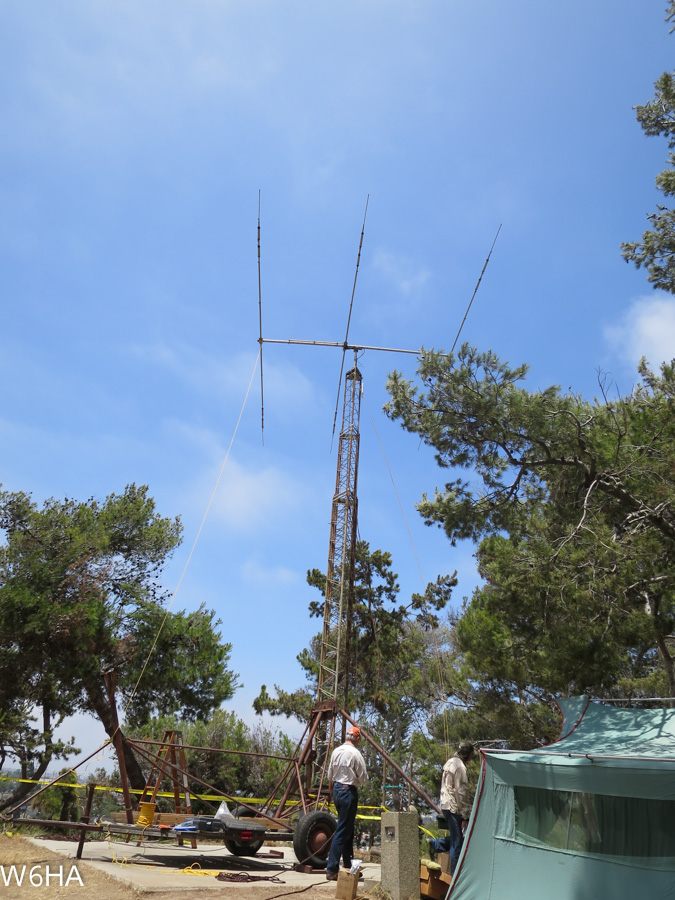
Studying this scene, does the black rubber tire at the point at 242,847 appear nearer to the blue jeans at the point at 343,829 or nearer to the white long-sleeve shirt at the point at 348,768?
the blue jeans at the point at 343,829

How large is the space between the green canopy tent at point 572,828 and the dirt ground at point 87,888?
61.9 inches

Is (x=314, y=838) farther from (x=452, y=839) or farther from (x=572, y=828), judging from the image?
(x=572, y=828)

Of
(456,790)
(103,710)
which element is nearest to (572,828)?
(456,790)

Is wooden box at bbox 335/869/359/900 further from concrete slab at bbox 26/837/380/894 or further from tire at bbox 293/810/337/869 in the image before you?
tire at bbox 293/810/337/869

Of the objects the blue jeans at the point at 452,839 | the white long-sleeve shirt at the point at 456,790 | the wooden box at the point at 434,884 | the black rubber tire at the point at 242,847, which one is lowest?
the black rubber tire at the point at 242,847

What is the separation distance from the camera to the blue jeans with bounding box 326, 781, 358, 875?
21.1ft

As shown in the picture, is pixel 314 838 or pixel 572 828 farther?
pixel 314 838

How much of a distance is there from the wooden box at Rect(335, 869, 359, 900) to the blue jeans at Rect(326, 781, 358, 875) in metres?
0.69

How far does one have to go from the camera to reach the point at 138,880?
5809 millimetres

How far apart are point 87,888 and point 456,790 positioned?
3709 mm

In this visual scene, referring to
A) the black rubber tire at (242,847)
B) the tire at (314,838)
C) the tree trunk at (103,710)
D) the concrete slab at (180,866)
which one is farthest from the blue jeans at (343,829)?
the tree trunk at (103,710)

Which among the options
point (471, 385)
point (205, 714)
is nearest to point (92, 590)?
point (205, 714)

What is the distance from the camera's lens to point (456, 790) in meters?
6.88

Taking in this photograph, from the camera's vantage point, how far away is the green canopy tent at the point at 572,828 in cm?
554
